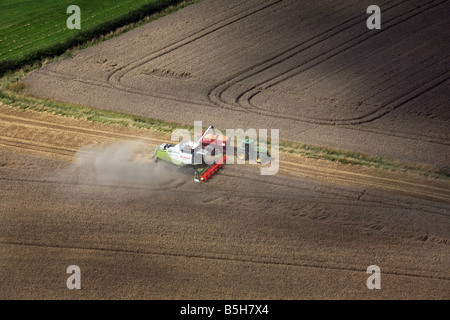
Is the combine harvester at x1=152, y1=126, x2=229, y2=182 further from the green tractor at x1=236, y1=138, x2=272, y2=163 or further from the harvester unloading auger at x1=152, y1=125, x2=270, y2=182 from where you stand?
the green tractor at x1=236, y1=138, x2=272, y2=163

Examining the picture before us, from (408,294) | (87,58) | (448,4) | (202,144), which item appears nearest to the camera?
(408,294)

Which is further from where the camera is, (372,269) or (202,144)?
(202,144)

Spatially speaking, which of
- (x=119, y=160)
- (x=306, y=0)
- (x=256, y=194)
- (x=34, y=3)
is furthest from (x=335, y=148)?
(x=34, y=3)

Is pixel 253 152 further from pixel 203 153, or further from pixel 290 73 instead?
pixel 290 73

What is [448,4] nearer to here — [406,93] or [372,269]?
[406,93]

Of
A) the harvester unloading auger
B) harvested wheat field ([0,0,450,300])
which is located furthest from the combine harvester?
harvested wheat field ([0,0,450,300])

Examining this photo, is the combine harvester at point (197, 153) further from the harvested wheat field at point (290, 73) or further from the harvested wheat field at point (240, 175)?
the harvested wheat field at point (290, 73)
